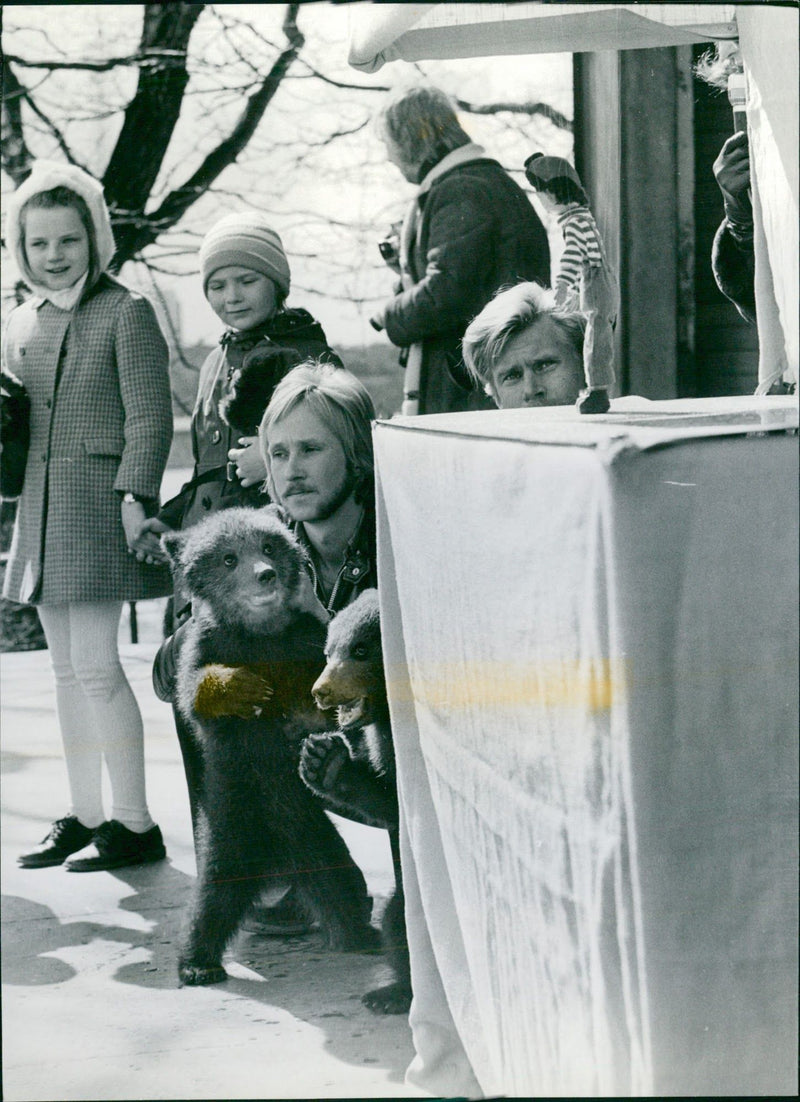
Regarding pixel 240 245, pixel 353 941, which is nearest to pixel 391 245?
pixel 240 245

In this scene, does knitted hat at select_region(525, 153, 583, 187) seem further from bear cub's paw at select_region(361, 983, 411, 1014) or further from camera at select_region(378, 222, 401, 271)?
bear cub's paw at select_region(361, 983, 411, 1014)

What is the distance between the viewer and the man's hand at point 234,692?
212cm

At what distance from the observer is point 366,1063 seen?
2.04 metres

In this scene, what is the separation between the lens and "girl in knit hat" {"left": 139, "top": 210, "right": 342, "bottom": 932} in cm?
208

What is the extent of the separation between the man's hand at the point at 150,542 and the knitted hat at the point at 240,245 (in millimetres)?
410

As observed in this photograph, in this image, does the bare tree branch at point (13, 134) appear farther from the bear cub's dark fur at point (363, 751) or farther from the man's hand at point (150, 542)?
the bear cub's dark fur at point (363, 751)

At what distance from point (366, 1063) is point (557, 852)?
751mm

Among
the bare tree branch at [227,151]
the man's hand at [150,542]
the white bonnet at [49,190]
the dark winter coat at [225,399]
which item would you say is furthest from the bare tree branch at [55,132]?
the man's hand at [150,542]

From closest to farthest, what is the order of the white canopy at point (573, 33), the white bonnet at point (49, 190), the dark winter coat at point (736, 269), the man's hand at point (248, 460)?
1. the white canopy at point (573, 33)
2. the white bonnet at point (49, 190)
3. the man's hand at point (248, 460)
4. the dark winter coat at point (736, 269)

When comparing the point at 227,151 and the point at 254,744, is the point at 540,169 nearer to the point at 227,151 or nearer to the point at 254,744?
the point at 227,151

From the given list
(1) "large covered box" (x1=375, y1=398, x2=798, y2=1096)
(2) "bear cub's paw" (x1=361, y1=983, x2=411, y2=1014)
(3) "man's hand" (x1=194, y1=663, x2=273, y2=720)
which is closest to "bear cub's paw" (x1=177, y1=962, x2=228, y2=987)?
(2) "bear cub's paw" (x1=361, y1=983, x2=411, y2=1014)

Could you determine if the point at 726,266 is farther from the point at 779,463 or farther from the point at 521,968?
the point at 521,968

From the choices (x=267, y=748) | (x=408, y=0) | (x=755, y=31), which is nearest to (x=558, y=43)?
(x=408, y=0)

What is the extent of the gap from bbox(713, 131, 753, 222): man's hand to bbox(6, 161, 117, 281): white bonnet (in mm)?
1042
